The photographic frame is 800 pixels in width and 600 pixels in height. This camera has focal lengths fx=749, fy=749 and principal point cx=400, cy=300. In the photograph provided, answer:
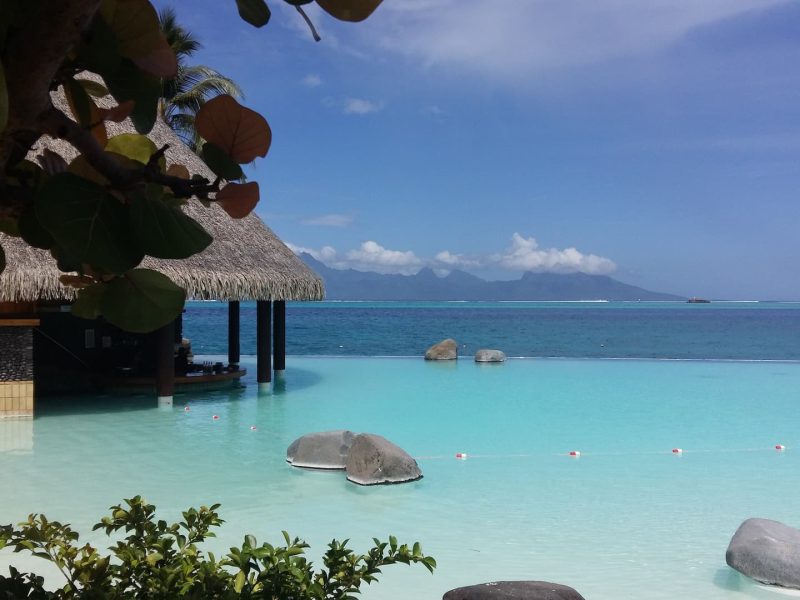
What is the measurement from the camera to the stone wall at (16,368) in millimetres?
8156

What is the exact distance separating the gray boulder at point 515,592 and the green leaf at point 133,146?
8.85 ft

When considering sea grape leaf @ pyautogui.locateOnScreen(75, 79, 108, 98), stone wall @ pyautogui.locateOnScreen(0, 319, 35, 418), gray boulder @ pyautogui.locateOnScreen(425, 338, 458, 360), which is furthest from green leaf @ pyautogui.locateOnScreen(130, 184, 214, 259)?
gray boulder @ pyautogui.locateOnScreen(425, 338, 458, 360)

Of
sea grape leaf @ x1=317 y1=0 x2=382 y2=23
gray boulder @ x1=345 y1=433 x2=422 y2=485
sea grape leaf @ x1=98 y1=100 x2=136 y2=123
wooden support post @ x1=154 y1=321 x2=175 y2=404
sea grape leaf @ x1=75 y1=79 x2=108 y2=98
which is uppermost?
sea grape leaf @ x1=317 y1=0 x2=382 y2=23

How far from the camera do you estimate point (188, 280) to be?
914cm

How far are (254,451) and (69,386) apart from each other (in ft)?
18.3

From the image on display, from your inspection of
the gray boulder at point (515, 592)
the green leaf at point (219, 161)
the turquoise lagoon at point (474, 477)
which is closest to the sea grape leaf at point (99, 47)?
the green leaf at point (219, 161)

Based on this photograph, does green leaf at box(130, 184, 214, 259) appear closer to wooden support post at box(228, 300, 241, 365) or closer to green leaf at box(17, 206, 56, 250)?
green leaf at box(17, 206, 56, 250)

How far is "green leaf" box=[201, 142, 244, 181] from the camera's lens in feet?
2.70

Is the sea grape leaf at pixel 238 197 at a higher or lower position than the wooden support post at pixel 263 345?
higher

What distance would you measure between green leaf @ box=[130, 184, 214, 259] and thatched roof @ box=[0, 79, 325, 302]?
7.36 metres

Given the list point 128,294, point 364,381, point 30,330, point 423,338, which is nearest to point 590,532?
point 128,294

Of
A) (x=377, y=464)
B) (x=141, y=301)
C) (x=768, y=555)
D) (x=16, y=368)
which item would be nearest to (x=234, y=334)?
(x=16, y=368)

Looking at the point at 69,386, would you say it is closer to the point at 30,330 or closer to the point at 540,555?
the point at 30,330

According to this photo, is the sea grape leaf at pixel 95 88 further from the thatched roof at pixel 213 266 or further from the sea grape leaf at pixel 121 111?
the thatched roof at pixel 213 266
